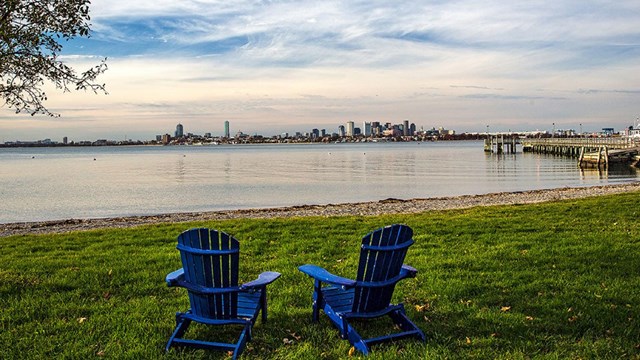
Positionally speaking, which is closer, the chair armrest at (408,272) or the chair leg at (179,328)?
the chair leg at (179,328)

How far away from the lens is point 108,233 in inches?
583

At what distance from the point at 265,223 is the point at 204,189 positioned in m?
29.8

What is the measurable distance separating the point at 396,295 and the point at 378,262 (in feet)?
6.17

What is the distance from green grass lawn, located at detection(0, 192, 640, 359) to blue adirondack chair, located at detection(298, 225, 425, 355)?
182mm

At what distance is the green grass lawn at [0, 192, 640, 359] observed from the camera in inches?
222

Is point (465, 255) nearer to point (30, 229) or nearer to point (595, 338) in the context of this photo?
point (595, 338)

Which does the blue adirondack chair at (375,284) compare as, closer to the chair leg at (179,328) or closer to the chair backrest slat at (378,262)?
the chair backrest slat at (378,262)

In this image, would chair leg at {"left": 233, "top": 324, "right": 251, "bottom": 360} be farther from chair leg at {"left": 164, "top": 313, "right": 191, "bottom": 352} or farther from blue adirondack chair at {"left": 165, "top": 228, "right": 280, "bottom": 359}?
chair leg at {"left": 164, "top": 313, "right": 191, "bottom": 352}

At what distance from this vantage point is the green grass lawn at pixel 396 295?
5.65 m

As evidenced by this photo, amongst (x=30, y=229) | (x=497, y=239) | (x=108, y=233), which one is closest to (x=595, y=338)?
(x=497, y=239)

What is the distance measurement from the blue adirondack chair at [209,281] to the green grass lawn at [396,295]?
0.22 m

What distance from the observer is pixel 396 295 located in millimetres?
Answer: 7504

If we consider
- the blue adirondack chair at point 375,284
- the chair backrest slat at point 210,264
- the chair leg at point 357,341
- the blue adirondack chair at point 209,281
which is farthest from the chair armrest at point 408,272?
the chair backrest slat at point 210,264

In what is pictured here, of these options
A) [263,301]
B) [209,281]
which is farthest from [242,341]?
[263,301]
